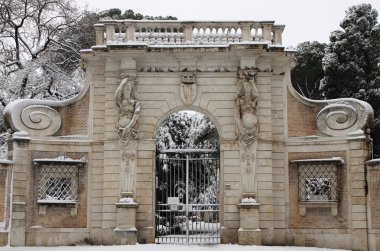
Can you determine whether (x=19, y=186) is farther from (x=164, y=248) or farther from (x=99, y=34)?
(x=99, y=34)

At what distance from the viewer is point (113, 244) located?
16.3 meters

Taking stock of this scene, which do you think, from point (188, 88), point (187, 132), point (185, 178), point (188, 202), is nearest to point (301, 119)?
point (188, 88)

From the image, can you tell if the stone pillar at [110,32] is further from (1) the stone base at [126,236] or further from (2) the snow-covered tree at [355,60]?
(2) the snow-covered tree at [355,60]

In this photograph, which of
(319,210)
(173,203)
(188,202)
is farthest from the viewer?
(188,202)

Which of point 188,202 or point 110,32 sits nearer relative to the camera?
point 110,32

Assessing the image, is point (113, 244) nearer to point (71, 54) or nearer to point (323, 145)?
point (323, 145)

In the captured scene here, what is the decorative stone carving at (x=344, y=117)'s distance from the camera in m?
16.6

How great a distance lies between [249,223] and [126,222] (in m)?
Result: 3.30

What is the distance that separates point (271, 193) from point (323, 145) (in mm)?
2045

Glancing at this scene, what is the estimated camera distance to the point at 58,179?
17.1 meters

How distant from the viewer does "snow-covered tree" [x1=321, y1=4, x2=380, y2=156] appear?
26672 mm

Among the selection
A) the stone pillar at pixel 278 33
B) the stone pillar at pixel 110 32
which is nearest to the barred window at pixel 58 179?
the stone pillar at pixel 110 32

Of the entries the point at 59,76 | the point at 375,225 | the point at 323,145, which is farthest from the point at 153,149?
the point at 59,76

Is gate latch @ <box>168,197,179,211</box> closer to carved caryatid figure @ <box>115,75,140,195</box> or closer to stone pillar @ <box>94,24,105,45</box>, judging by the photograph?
carved caryatid figure @ <box>115,75,140,195</box>
